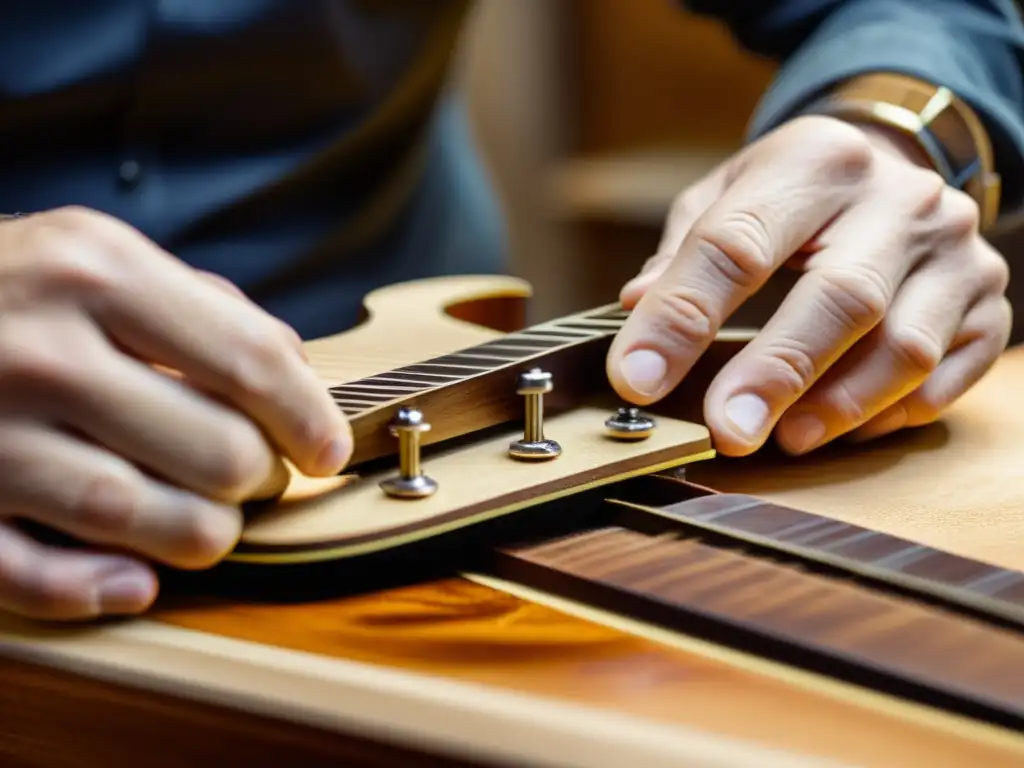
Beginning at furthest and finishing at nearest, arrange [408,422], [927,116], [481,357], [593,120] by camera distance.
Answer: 1. [593,120]
2. [927,116]
3. [481,357]
4. [408,422]

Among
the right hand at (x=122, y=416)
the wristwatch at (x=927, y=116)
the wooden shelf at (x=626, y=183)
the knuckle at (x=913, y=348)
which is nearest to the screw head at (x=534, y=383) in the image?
the right hand at (x=122, y=416)

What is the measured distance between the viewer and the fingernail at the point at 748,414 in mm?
570

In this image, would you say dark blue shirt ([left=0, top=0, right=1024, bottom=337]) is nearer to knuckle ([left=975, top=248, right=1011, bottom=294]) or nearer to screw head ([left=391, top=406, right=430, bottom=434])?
knuckle ([left=975, top=248, right=1011, bottom=294])

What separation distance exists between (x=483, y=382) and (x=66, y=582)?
0.68ft

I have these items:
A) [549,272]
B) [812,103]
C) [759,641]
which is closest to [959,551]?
[759,641]

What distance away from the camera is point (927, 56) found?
853 mm

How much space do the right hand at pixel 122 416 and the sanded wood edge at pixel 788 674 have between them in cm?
12

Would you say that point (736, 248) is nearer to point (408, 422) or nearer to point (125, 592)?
point (408, 422)

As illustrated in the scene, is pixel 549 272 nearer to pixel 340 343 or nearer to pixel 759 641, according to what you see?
pixel 340 343

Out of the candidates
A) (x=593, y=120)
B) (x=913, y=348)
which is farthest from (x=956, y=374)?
(x=593, y=120)

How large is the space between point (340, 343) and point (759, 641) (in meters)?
0.43

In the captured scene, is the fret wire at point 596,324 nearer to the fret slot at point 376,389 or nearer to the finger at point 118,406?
→ the fret slot at point 376,389

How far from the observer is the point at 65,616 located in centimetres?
41

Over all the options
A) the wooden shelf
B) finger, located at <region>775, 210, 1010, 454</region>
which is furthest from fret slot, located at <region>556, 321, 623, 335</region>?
the wooden shelf
